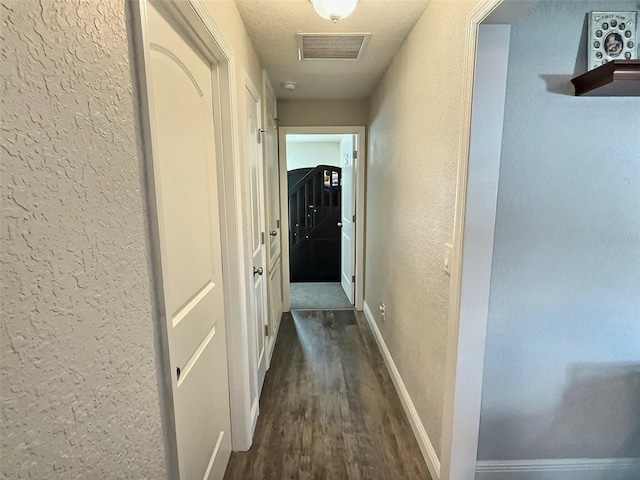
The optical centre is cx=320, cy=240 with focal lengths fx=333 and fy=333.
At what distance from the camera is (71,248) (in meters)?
0.54

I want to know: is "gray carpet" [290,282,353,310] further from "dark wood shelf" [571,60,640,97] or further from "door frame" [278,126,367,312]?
"dark wood shelf" [571,60,640,97]

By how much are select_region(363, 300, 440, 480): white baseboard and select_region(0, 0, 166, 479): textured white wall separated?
1.38 metres

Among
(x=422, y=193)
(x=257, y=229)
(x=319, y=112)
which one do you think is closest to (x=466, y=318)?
(x=422, y=193)

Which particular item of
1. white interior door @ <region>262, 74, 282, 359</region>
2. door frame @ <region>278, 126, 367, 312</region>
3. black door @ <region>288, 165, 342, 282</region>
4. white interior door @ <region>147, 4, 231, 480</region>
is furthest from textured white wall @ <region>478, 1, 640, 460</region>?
black door @ <region>288, 165, 342, 282</region>

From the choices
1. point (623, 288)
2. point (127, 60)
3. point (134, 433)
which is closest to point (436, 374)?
point (623, 288)

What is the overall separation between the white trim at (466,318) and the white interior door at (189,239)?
998mm

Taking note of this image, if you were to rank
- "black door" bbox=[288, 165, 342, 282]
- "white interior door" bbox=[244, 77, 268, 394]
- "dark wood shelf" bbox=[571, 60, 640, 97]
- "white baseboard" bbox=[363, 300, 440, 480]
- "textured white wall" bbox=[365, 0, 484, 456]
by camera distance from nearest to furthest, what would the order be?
"dark wood shelf" bbox=[571, 60, 640, 97] < "textured white wall" bbox=[365, 0, 484, 456] < "white baseboard" bbox=[363, 300, 440, 480] < "white interior door" bbox=[244, 77, 268, 394] < "black door" bbox=[288, 165, 342, 282]

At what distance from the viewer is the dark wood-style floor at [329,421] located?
1.68 metres

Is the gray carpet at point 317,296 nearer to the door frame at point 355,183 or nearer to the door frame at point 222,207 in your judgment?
the door frame at point 355,183

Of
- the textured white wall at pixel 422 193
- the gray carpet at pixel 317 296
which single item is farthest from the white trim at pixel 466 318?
the gray carpet at pixel 317 296

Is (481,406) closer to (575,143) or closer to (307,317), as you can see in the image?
(575,143)

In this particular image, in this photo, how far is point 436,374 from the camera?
5.17 feet

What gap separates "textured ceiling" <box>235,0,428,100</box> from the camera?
5.49ft

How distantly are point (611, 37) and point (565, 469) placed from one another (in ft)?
5.94
